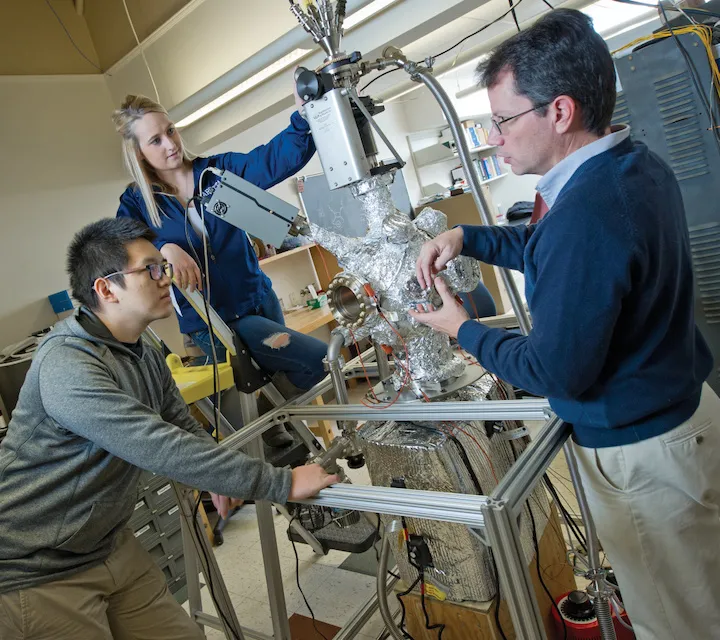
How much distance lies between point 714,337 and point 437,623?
1559mm

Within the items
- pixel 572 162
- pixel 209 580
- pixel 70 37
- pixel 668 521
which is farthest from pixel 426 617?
pixel 70 37

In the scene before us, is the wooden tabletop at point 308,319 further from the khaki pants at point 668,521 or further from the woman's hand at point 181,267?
the khaki pants at point 668,521

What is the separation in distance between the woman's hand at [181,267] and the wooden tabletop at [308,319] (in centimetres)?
194

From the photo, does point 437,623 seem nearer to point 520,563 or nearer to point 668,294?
point 520,563

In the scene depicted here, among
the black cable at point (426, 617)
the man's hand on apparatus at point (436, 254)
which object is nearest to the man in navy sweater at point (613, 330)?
the man's hand on apparatus at point (436, 254)

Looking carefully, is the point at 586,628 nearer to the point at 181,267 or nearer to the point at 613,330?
the point at 613,330

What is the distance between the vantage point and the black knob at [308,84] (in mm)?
1216

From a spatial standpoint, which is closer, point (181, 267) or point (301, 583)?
point (181, 267)

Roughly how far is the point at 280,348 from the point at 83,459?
0.57 m

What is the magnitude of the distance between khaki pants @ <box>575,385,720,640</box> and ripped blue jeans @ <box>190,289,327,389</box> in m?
0.83

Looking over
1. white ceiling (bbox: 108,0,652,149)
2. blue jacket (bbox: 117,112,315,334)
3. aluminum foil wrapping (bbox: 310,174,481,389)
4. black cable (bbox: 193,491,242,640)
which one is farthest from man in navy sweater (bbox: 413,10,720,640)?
white ceiling (bbox: 108,0,652,149)

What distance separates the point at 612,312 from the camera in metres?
0.80

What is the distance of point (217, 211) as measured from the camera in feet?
4.39

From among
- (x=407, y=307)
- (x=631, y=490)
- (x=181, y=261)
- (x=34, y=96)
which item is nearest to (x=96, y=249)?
(x=181, y=261)
